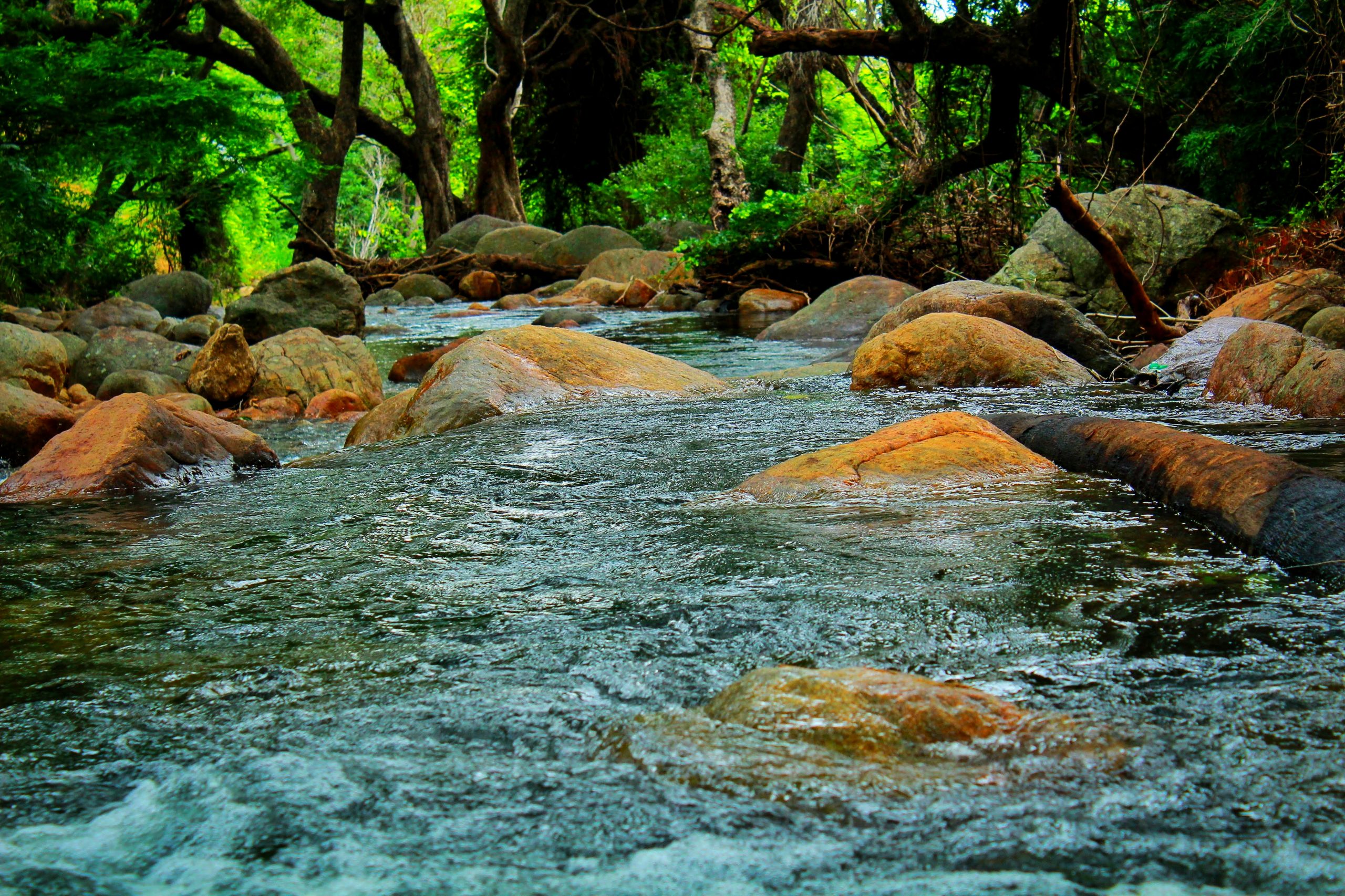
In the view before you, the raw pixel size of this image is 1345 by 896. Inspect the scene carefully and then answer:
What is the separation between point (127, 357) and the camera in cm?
920

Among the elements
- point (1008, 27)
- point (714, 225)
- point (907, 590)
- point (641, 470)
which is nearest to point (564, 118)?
point (714, 225)

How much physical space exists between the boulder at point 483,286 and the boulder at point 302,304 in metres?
7.27

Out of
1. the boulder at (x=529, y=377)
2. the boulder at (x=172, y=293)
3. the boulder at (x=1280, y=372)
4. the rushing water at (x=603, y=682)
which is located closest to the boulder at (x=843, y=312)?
the boulder at (x=529, y=377)

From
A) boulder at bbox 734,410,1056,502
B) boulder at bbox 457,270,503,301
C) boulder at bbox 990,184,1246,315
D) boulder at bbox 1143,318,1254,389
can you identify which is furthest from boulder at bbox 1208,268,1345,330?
boulder at bbox 457,270,503,301

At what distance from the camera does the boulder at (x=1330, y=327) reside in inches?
245

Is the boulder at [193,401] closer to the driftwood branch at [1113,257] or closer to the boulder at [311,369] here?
the boulder at [311,369]

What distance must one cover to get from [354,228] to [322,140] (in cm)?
1885

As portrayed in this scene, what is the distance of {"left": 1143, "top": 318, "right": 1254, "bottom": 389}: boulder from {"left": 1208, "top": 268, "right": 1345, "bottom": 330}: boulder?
0.21m

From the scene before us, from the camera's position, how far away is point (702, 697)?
218 cm

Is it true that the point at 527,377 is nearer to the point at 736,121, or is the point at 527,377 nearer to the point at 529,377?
the point at 529,377

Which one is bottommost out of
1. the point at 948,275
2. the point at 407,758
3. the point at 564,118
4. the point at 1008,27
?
the point at 407,758

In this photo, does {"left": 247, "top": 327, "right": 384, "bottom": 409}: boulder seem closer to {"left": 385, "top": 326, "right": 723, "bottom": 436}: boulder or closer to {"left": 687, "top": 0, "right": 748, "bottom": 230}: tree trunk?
{"left": 385, "top": 326, "right": 723, "bottom": 436}: boulder

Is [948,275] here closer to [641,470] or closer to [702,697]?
[641,470]

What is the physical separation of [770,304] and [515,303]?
5.27 m
